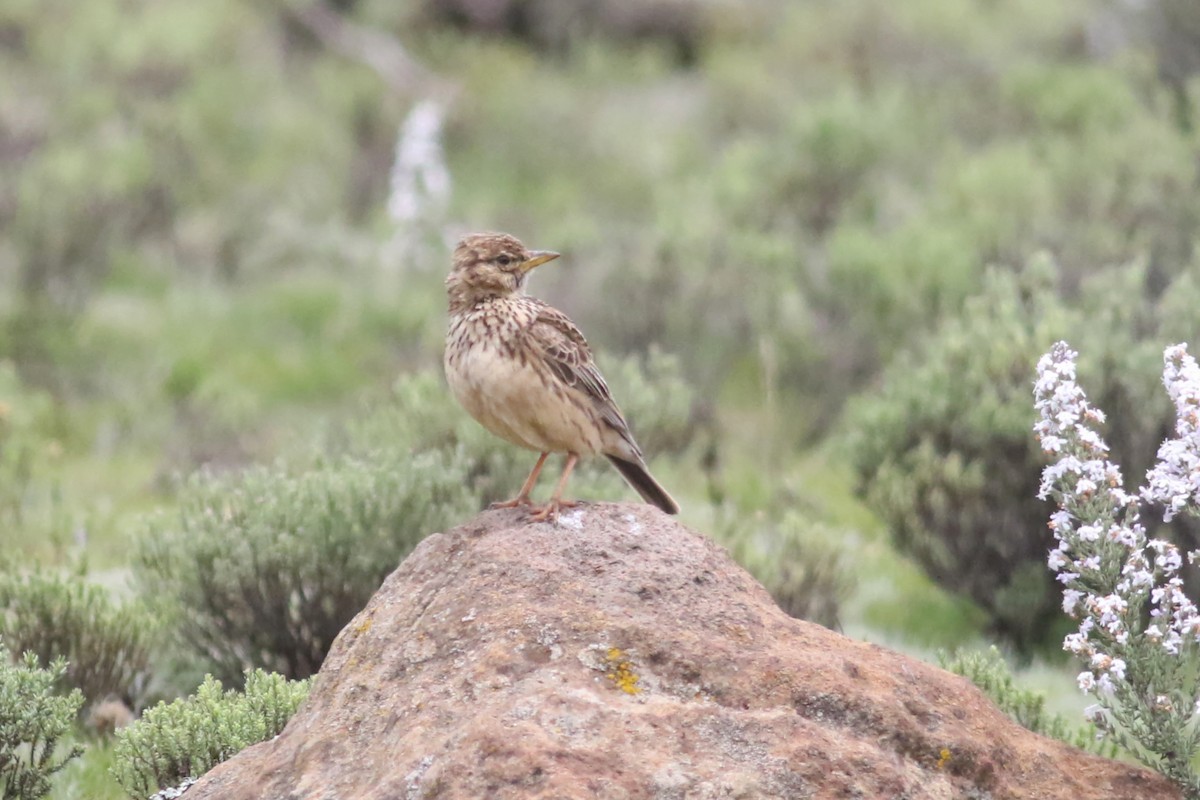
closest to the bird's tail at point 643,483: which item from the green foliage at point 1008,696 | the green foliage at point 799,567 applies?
the green foliage at point 1008,696

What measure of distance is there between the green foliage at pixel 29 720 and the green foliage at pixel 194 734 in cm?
24

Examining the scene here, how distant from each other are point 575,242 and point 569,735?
37.1 feet

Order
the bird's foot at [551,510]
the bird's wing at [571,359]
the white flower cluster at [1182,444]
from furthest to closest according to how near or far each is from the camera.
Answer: the bird's wing at [571,359] → the bird's foot at [551,510] → the white flower cluster at [1182,444]

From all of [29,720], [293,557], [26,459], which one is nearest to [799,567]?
[293,557]

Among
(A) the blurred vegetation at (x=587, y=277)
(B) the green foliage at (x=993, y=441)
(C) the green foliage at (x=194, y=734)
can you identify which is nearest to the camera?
(C) the green foliage at (x=194, y=734)

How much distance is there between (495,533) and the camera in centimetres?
527

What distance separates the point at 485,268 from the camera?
602 centimetres

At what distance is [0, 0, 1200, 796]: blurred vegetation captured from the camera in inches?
332

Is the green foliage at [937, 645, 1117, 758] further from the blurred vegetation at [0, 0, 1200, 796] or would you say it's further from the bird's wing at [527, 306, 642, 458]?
the blurred vegetation at [0, 0, 1200, 796]

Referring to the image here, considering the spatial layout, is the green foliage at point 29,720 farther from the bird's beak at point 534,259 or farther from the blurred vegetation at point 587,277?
the bird's beak at point 534,259

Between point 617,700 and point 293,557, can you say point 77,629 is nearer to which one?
point 293,557

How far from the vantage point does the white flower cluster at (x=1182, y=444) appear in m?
5.05

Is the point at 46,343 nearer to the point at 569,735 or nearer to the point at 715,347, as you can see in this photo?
the point at 715,347

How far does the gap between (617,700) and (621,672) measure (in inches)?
5.0
